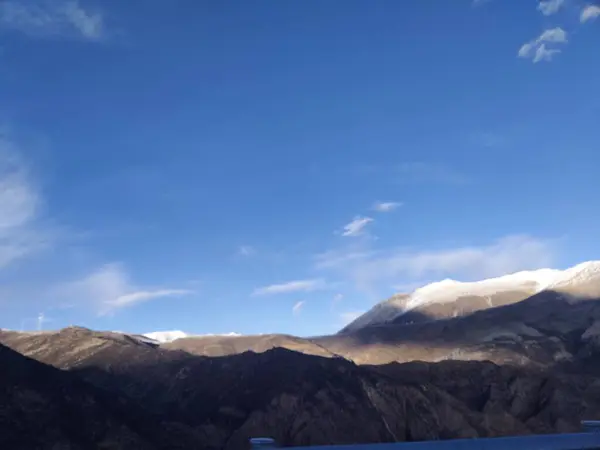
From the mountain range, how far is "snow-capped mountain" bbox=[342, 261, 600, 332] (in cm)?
2824

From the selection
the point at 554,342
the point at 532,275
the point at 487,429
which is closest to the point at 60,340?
the point at 487,429

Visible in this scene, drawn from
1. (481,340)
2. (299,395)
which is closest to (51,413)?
(299,395)

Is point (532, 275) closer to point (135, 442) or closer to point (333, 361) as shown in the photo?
point (333, 361)

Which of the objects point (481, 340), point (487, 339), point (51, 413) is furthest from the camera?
point (481, 340)

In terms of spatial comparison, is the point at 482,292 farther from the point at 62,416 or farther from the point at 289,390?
the point at 62,416

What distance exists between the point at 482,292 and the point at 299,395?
86974mm

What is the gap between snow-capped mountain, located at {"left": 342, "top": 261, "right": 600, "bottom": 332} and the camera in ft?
371

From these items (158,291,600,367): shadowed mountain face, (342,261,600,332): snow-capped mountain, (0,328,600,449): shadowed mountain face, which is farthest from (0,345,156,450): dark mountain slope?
(342,261,600,332): snow-capped mountain

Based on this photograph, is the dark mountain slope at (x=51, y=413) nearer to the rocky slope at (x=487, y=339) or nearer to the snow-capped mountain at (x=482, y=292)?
the rocky slope at (x=487, y=339)

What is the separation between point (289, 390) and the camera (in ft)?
172

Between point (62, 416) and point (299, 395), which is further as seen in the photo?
point (299, 395)

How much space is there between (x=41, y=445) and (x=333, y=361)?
2895 cm

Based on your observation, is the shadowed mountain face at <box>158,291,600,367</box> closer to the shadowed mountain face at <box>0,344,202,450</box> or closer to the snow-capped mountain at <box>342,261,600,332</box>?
the snow-capped mountain at <box>342,261,600,332</box>

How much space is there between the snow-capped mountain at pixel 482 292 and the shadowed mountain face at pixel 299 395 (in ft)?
161
